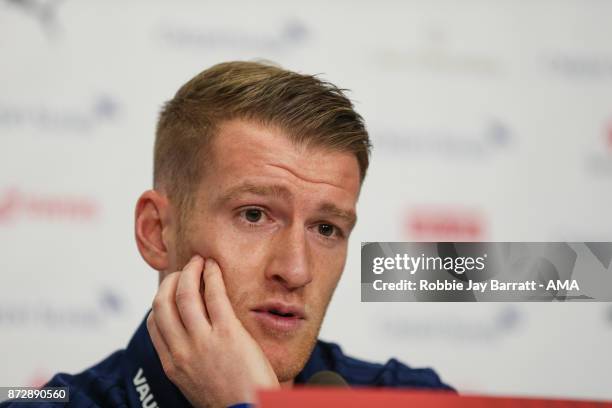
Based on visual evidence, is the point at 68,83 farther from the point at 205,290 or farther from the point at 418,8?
the point at 205,290

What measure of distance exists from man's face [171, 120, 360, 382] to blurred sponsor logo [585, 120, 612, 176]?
5.70 feet

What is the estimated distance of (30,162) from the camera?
2.72 meters

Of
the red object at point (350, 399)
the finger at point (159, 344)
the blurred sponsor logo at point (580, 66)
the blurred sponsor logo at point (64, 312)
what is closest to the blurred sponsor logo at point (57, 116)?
the blurred sponsor logo at point (64, 312)

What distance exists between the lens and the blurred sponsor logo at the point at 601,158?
3025 mm

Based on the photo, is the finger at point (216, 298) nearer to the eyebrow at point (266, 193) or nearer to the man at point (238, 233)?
the man at point (238, 233)

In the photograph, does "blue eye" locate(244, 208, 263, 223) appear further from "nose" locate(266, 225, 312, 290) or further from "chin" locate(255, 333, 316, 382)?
"chin" locate(255, 333, 316, 382)

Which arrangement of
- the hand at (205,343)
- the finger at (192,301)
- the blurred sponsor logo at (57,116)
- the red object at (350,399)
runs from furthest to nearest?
the blurred sponsor logo at (57,116) < the finger at (192,301) < the hand at (205,343) < the red object at (350,399)

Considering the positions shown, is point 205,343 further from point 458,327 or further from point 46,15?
point 46,15

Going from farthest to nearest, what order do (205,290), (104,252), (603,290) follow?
(104,252)
(603,290)
(205,290)

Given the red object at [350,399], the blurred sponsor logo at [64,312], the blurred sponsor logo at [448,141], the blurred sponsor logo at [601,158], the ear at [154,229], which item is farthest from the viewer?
the blurred sponsor logo at [601,158]

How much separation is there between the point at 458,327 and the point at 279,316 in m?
1.44

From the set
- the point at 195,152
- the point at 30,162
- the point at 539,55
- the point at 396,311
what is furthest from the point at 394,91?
the point at 195,152

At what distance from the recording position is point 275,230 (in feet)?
4.72

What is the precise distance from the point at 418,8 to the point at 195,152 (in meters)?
1.64
